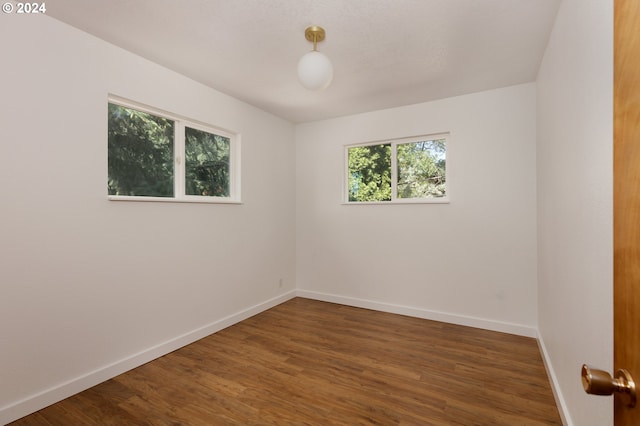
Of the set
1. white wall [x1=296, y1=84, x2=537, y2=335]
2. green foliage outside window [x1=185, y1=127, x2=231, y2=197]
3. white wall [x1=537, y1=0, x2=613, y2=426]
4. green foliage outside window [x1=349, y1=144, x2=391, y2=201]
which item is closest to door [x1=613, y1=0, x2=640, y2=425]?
white wall [x1=537, y1=0, x2=613, y2=426]

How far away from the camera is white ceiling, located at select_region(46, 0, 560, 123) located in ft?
5.95

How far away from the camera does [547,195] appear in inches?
87.1

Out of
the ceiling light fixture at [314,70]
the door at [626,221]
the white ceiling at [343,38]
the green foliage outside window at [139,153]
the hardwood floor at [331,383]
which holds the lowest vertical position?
the hardwood floor at [331,383]

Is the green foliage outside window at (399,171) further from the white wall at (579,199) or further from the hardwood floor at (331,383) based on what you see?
the hardwood floor at (331,383)

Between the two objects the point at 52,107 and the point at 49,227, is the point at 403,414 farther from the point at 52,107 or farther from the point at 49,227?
the point at 52,107

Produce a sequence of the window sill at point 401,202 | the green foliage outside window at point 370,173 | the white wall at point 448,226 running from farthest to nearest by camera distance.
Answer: the green foliage outside window at point 370,173 → the window sill at point 401,202 → the white wall at point 448,226

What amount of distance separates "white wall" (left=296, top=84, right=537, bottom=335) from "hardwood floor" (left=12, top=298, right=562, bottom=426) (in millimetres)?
460

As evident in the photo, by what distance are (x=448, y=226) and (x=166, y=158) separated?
3.01 metres

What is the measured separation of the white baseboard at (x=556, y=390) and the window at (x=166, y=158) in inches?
123

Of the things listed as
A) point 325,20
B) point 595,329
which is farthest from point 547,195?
point 325,20

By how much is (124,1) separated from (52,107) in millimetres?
838

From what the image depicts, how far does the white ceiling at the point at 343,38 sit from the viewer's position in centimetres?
181

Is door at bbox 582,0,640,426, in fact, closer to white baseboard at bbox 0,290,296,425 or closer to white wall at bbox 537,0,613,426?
white wall at bbox 537,0,613,426

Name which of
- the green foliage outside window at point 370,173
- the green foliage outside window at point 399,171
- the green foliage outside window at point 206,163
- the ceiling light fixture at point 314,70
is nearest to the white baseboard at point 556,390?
the green foliage outside window at point 399,171
